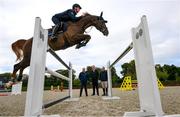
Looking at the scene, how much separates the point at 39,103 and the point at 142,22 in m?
1.06

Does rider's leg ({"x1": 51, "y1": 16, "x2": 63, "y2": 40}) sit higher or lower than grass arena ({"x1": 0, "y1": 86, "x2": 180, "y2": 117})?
higher

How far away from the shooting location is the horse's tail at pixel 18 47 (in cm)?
591

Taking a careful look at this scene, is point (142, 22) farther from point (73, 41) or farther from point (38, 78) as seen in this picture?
point (73, 41)

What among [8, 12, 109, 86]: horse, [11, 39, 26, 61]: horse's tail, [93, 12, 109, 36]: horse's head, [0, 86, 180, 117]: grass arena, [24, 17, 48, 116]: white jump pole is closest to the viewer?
[24, 17, 48, 116]: white jump pole

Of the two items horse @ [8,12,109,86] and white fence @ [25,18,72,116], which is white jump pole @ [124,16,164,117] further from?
horse @ [8,12,109,86]

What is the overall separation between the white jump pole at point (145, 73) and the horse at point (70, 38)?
2.86 metres

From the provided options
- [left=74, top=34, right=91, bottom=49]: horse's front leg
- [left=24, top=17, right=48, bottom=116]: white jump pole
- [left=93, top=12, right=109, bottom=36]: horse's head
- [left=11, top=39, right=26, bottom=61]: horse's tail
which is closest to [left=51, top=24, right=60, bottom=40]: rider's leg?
[left=74, top=34, right=91, bottom=49]: horse's front leg

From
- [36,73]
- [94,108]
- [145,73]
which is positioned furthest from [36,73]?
[94,108]

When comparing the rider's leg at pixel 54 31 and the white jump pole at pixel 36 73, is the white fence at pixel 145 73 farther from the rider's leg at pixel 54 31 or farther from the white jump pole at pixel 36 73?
the rider's leg at pixel 54 31

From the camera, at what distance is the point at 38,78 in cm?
192

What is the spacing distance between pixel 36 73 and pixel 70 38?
321 centimetres

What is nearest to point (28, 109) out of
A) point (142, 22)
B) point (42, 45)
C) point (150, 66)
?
point (42, 45)

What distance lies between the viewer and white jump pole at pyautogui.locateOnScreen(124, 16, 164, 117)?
68.4 inches

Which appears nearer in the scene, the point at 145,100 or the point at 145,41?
the point at 145,41
